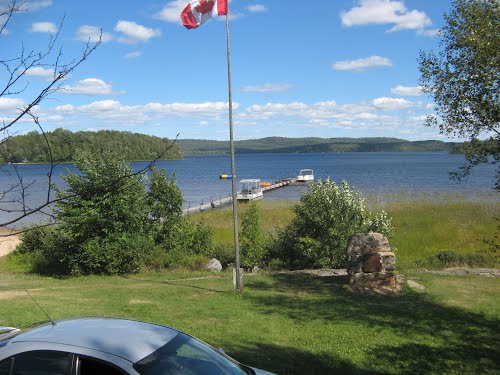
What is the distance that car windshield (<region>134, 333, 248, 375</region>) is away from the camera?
372cm

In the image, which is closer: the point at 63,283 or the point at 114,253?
the point at 63,283

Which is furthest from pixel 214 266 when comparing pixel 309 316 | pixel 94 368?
pixel 94 368

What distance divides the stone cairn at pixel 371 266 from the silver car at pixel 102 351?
31.5ft

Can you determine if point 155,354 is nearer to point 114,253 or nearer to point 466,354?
point 466,354

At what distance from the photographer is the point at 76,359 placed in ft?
12.1

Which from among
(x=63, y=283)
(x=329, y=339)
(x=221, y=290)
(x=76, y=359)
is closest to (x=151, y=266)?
(x=63, y=283)

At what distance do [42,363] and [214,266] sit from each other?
16105mm

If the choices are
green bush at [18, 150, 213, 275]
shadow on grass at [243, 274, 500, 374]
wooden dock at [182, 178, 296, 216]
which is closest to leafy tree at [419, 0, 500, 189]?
shadow on grass at [243, 274, 500, 374]

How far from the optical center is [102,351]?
371 cm

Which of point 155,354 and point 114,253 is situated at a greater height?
point 155,354

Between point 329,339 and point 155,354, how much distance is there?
582 cm

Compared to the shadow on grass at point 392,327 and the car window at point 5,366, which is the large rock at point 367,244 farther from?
the car window at point 5,366

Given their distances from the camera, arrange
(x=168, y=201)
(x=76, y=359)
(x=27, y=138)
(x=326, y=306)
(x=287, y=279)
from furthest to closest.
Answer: (x=168, y=201) → (x=287, y=279) → (x=326, y=306) → (x=27, y=138) → (x=76, y=359)

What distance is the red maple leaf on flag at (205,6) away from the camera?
12.4 metres
